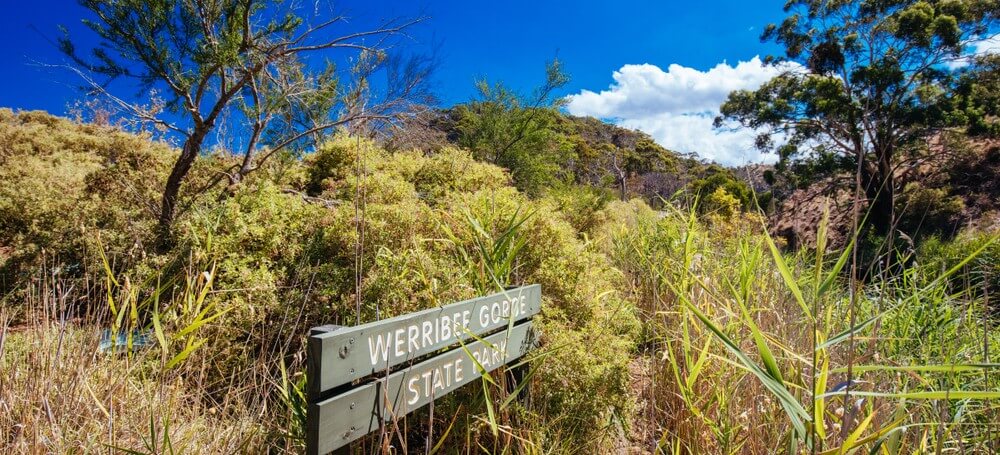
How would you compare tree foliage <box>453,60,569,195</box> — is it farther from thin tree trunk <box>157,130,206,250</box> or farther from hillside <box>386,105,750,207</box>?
thin tree trunk <box>157,130,206,250</box>

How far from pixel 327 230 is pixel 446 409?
5.81 ft

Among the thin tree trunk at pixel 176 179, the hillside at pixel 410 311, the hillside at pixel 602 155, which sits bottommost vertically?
the hillside at pixel 410 311

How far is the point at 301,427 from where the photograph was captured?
1.68 m

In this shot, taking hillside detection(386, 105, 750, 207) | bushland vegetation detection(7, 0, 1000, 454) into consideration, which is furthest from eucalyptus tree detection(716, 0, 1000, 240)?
bushland vegetation detection(7, 0, 1000, 454)

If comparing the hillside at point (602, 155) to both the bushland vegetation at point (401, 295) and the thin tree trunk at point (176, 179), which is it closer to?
the bushland vegetation at point (401, 295)

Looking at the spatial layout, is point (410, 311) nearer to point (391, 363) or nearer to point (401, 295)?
point (401, 295)

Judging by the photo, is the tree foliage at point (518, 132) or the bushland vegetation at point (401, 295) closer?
the bushland vegetation at point (401, 295)

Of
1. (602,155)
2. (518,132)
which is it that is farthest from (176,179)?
(602,155)

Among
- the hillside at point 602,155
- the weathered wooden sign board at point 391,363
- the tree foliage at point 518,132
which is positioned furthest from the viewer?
the tree foliage at point 518,132

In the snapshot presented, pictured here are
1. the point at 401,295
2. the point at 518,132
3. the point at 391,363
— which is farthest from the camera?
the point at 518,132

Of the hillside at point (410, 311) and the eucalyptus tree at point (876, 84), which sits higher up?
the eucalyptus tree at point (876, 84)

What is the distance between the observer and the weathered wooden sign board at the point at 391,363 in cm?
121

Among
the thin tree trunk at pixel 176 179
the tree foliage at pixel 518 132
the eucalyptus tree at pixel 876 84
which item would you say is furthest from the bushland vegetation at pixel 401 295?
the eucalyptus tree at pixel 876 84

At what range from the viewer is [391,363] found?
1403mm
